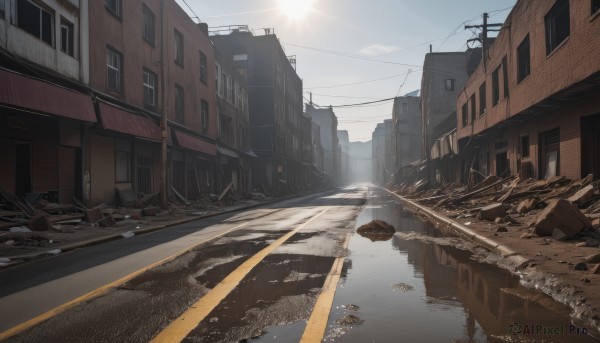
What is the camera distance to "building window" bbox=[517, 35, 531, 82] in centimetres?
1714

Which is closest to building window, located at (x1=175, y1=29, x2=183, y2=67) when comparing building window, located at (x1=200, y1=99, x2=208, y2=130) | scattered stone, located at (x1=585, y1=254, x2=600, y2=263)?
building window, located at (x1=200, y1=99, x2=208, y2=130)

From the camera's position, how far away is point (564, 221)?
775cm

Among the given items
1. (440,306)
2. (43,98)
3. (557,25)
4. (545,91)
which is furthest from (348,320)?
(557,25)

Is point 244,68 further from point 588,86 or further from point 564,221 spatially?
point 564,221

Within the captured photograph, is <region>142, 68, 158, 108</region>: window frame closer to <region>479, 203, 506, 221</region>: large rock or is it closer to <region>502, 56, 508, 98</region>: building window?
<region>479, 203, 506, 221</region>: large rock

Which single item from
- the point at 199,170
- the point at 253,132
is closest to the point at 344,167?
the point at 253,132

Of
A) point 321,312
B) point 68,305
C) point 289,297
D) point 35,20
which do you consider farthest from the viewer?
point 35,20

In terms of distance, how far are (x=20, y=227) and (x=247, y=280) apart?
8547 mm

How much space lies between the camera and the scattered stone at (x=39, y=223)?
11086mm

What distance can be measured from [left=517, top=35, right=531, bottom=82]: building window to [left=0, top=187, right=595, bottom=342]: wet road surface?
39.7 ft

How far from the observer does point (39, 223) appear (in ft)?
36.9

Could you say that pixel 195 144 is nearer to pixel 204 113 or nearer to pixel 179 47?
pixel 204 113

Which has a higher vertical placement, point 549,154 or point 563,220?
point 549,154

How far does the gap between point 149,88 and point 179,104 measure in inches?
142
